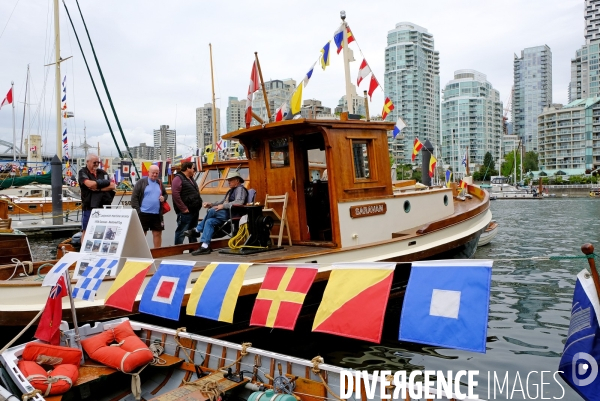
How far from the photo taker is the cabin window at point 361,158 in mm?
8102

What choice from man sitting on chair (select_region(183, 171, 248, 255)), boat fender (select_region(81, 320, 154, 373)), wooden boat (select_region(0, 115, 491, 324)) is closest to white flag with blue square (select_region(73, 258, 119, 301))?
boat fender (select_region(81, 320, 154, 373))

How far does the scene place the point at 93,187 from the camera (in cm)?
775

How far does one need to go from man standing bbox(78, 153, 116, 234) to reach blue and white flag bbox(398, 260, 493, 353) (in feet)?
19.6

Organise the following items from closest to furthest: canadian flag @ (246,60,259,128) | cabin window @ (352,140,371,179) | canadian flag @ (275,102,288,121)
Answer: cabin window @ (352,140,371,179) < canadian flag @ (246,60,259,128) < canadian flag @ (275,102,288,121)

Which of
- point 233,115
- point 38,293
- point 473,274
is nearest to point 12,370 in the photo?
point 38,293

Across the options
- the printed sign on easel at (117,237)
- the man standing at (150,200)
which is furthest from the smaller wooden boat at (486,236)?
the printed sign on easel at (117,237)

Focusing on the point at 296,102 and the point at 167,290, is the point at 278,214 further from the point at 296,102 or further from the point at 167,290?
the point at 167,290

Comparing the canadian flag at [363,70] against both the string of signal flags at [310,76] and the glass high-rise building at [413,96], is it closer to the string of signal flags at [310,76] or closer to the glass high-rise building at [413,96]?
the string of signal flags at [310,76]

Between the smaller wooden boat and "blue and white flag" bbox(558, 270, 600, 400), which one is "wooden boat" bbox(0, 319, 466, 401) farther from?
the smaller wooden boat

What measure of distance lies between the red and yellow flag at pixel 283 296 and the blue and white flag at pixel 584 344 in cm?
201

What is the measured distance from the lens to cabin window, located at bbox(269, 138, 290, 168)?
842 centimetres

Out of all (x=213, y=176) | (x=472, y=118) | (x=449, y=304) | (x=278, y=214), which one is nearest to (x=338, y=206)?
(x=278, y=214)

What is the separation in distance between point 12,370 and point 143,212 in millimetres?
4362

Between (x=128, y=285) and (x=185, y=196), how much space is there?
3981mm
